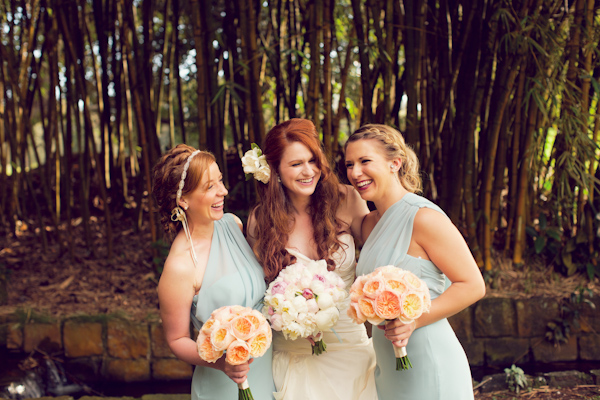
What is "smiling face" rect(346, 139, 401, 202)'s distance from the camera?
5.78ft

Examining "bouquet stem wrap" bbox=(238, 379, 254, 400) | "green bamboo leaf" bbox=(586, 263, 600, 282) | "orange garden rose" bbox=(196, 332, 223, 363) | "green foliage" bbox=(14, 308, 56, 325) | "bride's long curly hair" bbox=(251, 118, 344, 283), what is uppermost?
"bride's long curly hair" bbox=(251, 118, 344, 283)

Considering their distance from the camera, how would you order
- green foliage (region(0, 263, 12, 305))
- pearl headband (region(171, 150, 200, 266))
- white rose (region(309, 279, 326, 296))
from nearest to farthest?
white rose (region(309, 279, 326, 296)) < pearl headband (region(171, 150, 200, 266)) < green foliage (region(0, 263, 12, 305))

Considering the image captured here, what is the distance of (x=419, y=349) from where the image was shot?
5.40 feet

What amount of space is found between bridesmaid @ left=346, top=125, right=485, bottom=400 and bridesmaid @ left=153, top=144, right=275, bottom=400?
0.46 meters

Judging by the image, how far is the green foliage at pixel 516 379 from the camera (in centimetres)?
257

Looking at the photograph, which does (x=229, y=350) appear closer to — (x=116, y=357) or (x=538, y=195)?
(x=116, y=357)

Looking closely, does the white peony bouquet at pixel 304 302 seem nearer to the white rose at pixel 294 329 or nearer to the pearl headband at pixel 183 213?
the white rose at pixel 294 329

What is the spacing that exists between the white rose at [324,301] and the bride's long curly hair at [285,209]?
32 centimetres

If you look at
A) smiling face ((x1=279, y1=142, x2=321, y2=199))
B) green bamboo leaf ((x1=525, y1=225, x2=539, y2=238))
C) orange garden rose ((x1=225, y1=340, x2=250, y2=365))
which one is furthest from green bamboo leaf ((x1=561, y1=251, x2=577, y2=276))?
orange garden rose ((x1=225, y1=340, x2=250, y2=365))

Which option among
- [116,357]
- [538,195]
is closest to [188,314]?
[116,357]

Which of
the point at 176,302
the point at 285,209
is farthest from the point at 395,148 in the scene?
the point at 176,302

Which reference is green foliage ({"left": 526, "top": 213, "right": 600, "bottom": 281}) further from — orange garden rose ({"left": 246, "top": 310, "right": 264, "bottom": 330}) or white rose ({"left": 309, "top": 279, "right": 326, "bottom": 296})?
orange garden rose ({"left": 246, "top": 310, "right": 264, "bottom": 330})

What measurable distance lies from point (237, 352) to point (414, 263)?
67 centimetres

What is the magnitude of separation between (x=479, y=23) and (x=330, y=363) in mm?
2185
